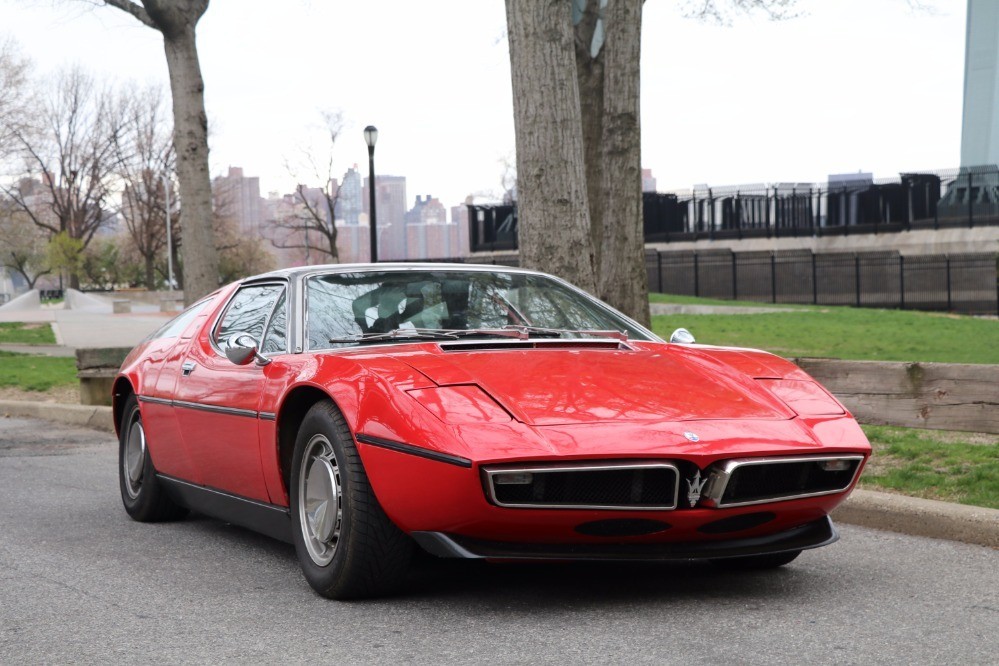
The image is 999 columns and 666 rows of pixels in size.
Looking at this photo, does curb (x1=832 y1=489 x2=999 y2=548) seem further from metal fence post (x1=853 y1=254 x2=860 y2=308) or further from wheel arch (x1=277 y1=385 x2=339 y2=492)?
metal fence post (x1=853 y1=254 x2=860 y2=308)

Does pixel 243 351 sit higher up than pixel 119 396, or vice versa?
pixel 243 351

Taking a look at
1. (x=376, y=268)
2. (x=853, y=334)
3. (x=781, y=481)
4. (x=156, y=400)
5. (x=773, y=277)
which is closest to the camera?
(x=781, y=481)

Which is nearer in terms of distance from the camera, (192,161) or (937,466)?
(937,466)

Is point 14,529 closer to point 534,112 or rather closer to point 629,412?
point 629,412

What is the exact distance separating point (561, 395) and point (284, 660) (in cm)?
128

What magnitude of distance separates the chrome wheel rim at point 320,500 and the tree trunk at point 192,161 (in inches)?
449

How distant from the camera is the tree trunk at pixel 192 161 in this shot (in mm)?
15773

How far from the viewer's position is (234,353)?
5.21 meters

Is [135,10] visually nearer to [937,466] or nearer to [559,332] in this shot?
[937,466]

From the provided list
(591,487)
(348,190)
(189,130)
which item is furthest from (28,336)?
(348,190)

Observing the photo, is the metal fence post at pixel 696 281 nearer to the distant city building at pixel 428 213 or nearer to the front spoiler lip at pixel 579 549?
the front spoiler lip at pixel 579 549

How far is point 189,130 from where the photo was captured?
15812 millimetres

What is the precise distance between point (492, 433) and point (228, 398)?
1806mm

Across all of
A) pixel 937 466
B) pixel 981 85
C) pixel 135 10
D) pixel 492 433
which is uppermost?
→ pixel 981 85
